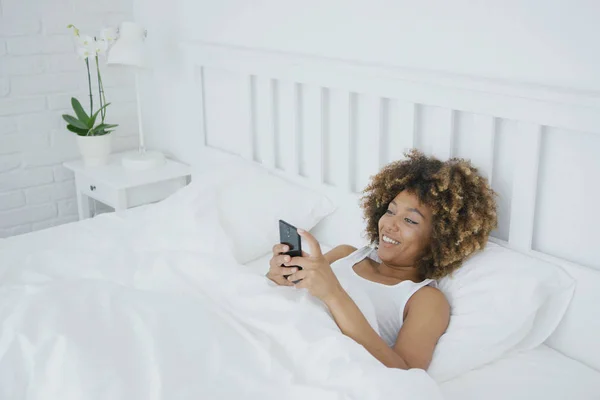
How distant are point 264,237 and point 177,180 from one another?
737 mm

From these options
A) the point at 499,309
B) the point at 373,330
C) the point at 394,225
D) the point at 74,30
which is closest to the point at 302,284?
the point at 373,330

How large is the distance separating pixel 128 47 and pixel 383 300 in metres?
1.41

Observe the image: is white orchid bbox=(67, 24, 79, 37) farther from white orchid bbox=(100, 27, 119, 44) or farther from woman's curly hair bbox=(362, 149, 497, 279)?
woman's curly hair bbox=(362, 149, 497, 279)

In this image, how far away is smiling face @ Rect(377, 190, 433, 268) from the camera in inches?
62.5

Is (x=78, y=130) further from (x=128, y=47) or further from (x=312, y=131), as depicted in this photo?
(x=312, y=131)

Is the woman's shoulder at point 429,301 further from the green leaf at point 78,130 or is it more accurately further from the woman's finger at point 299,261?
the green leaf at point 78,130

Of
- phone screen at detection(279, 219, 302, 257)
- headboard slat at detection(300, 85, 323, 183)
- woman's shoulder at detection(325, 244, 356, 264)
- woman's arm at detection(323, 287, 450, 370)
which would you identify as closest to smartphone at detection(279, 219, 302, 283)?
phone screen at detection(279, 219, 302, 257)

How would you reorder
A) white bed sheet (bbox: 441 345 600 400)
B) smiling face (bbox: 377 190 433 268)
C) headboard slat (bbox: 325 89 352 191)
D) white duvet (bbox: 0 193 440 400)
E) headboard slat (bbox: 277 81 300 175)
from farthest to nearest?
1. headboard slat (bbox: 277 81 300 175)
2. headboard slat (bbox: 325 89 352 191)
3. smiling face (bbox: 377 190 433 268)
4. white bed sheet (bbox: 441 345 600 400)
5. white duvet (bbox: 0 193 440 400)

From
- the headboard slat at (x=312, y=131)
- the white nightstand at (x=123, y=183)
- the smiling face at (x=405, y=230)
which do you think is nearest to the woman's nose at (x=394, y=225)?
the smiling face at (x=405, y=230)

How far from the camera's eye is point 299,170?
222cm

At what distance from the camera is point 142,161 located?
8.54 ft

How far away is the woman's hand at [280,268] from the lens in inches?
59.7

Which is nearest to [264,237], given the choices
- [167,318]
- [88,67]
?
[167,318]

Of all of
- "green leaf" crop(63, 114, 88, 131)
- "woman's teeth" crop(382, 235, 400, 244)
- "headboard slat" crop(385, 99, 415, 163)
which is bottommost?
"woman's teeth" crop(382, 235, 400, 244)
